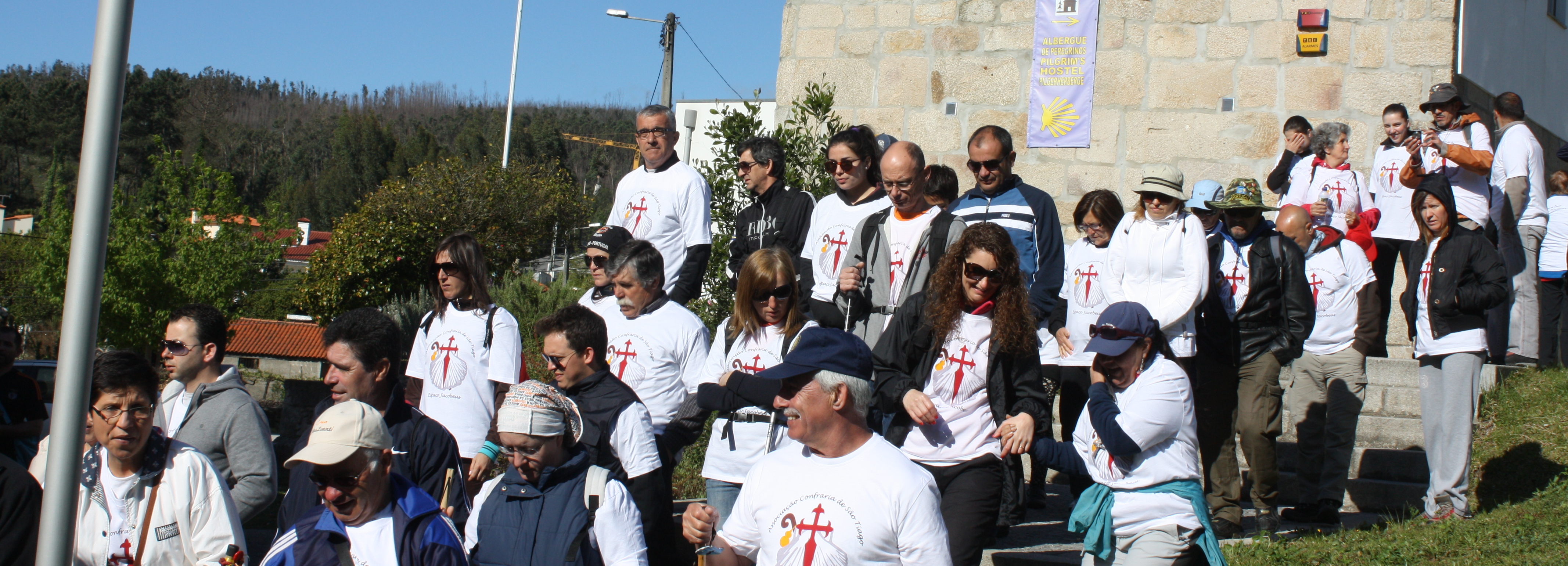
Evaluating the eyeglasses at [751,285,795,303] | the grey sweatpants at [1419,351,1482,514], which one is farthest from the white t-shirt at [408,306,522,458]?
the grey sweatpants at [1419,351,1482,514]

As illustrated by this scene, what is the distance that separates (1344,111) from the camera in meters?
9.35

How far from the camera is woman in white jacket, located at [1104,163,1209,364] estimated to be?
5418mm

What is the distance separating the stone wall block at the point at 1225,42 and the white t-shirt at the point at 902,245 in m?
5.65

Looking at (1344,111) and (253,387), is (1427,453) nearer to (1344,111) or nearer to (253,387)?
(1344,111)

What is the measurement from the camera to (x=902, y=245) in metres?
5.30

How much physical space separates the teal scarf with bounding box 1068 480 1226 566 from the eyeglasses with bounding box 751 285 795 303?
1.41 m

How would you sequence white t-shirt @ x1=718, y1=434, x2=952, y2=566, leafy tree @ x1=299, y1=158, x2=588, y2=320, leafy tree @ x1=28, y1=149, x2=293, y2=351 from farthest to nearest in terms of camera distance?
leafy tree @ x1=299, y1=158, x2=588, y2=320 → leafy tree @ x1=28, y1=149, x2=293, y2=351 → white t-shirt @ x1=718, y1=434, x2=952, y2=566

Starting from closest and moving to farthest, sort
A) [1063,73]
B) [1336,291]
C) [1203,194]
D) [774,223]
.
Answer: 1. [1203,194]
2. [774,223]
3. [1336,291]
4. [1063,73]

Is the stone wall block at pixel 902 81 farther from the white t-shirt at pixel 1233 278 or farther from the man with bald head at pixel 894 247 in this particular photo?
the man with bald head at pixel 894 247

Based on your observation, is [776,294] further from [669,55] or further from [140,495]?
[669,55]

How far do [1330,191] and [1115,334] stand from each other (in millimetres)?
5596

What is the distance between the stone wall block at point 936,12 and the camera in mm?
10773

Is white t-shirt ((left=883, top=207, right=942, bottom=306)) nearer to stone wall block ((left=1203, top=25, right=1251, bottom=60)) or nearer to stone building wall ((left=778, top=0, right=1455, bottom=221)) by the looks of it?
stone building wall ((left=778, top=0, right=1455, bottom=221))

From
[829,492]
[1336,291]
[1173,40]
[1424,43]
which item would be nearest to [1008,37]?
[1173,40]
